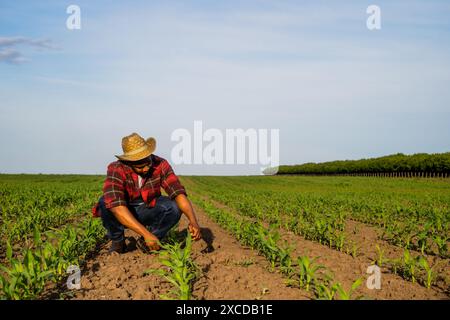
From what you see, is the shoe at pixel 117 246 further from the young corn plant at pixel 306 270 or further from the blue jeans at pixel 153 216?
the young corn plant at pixel 306 270

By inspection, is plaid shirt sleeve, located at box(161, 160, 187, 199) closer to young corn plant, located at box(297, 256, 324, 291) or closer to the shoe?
the shoe

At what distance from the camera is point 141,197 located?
5918 mm

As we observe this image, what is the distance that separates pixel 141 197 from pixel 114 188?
58cm

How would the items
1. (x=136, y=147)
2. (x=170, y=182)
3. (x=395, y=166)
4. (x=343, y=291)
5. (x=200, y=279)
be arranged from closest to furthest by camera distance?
(x=343, y=291), (x=200, y=279), (x=136, y=147), (x=170, y=182), (x=395, y=166)

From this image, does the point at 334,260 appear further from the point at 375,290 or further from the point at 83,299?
the point at 83,299

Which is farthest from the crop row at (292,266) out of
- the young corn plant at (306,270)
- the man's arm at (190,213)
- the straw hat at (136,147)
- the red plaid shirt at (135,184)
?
the straw hat at (136,147)

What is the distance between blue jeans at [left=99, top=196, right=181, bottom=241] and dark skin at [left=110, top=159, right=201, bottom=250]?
0.25m

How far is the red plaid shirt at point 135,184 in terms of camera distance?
540cm

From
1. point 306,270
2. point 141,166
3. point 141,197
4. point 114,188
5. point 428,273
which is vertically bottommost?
point 428,273

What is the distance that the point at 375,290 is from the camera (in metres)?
4.61

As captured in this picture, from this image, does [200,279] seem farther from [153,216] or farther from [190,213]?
[153,216]

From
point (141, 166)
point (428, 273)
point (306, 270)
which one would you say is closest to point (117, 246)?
point (141, 166)

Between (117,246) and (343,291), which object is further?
(117,246)
